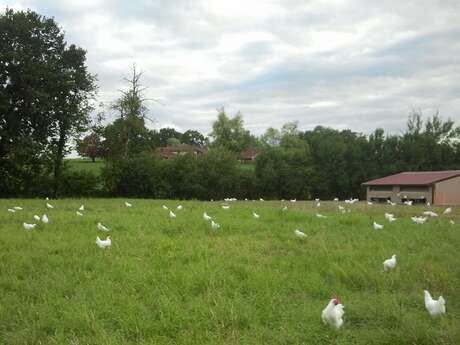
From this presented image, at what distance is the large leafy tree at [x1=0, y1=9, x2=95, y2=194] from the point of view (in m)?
35.6

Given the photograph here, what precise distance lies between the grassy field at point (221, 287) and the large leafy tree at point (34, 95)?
24.1 m

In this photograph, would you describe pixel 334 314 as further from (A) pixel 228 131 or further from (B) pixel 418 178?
(A) pixel 228 131

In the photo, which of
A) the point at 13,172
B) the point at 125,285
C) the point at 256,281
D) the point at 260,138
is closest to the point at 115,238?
the point at 125,285

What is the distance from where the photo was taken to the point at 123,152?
160 feet

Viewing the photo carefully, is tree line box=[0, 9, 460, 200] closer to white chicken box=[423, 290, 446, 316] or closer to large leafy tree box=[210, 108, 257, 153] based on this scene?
large leafy tree box=[210, 108, 257, 153]

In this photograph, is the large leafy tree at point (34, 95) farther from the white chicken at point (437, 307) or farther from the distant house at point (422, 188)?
the white chicken at point (437, 307)

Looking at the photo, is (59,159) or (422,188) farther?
(422,188)

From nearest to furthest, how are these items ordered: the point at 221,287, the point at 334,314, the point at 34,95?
1. the point at 334,314
2. the point at 221,287
3. the point at 34,95

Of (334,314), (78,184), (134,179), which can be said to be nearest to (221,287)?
(334,314)

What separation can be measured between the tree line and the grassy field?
82.2 ft

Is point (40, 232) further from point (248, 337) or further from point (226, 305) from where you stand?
point (248, 337)

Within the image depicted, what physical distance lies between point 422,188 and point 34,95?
33.6 m

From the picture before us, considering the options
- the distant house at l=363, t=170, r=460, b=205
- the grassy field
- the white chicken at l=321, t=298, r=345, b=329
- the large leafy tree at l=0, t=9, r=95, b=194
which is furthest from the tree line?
the white chicken at l=321, t=298, r=345, b=329

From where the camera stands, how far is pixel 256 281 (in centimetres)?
816
